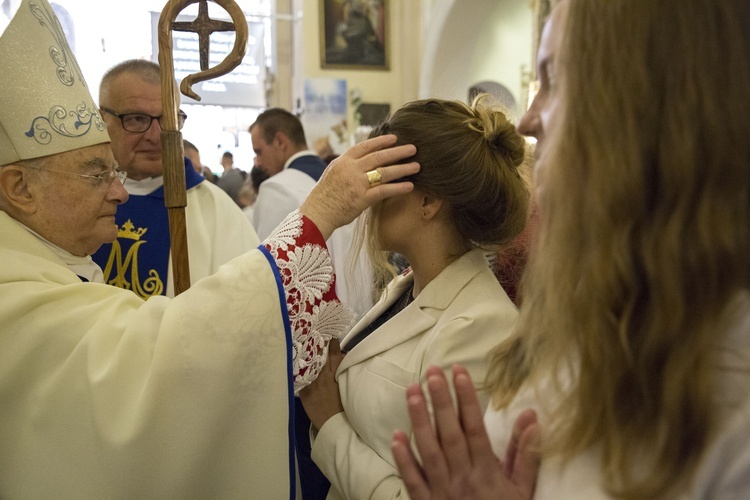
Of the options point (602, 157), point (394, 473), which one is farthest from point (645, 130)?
point (394, 473)

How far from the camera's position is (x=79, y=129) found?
6.38 ft

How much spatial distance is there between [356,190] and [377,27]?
9.97 meters

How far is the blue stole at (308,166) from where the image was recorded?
497 cm

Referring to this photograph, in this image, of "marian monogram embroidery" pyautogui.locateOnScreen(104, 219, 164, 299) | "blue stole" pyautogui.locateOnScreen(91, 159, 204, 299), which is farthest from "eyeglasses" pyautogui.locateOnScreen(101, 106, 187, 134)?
"marian monogram embroidery" pyautogui.locateOnScreen(104, 219, 164, 299)

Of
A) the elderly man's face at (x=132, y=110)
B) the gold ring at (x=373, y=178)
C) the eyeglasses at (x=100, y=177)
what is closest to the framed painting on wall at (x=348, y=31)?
the elderly man's face at (x=132, y=110)

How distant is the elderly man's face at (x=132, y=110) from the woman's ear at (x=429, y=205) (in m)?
1.36

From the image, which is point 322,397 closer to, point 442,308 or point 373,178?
point 442,308

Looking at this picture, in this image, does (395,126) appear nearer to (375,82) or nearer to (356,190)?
(356,190)

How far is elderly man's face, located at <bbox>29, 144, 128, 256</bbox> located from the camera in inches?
73.0

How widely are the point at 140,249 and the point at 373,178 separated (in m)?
1.37

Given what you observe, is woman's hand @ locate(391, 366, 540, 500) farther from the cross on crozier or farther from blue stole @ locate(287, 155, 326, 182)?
blue stole @ locate(287, 155, 326, 182)

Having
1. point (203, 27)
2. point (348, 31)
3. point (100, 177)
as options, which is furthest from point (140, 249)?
point (348, 31)

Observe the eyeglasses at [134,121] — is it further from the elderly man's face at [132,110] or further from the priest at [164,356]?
the priest at [164,356]

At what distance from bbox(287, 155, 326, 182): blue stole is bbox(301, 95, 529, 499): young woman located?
3027 millimetres
